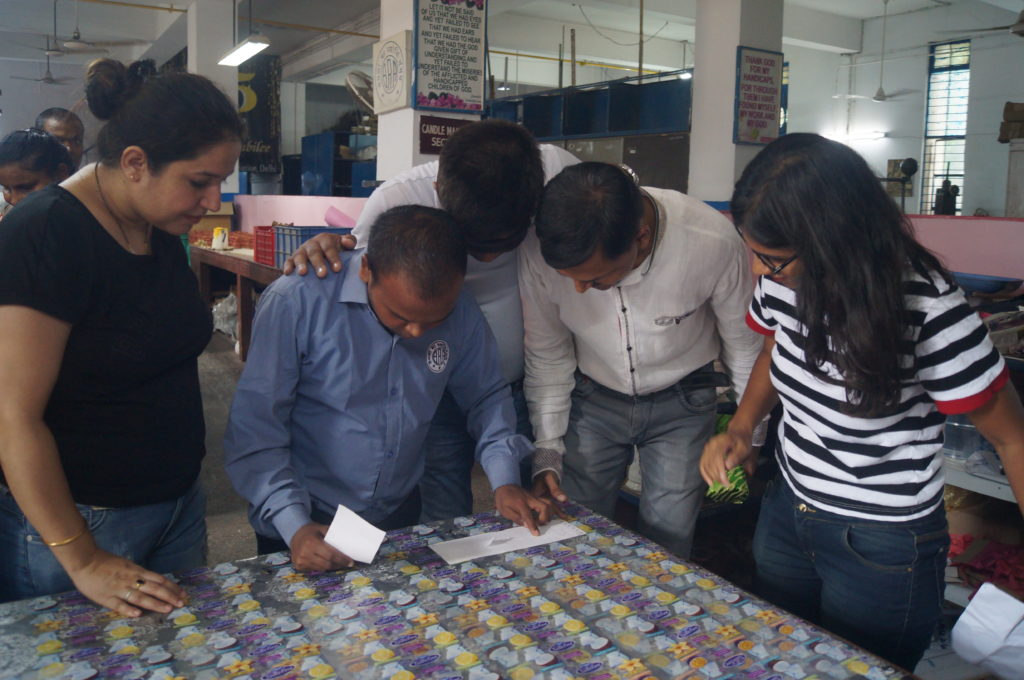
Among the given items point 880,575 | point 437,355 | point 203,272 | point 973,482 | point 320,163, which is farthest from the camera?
point 320,163

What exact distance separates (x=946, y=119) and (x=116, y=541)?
13283mm

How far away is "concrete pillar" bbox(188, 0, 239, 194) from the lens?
8.77 meters

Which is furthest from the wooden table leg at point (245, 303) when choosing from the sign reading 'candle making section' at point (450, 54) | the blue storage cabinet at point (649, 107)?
the blue storage cabinet at point (649, 107)

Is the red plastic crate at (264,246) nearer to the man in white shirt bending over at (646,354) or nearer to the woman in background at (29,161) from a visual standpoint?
the woman in background at (29,161)

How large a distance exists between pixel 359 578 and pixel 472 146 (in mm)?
826

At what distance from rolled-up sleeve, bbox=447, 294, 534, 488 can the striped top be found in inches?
20.2

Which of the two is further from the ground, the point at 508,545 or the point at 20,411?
the point at 20,411

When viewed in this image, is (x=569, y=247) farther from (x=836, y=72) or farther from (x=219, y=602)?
(x=836, y=72)

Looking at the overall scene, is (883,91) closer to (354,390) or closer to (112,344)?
(354,390)

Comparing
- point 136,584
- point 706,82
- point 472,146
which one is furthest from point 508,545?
point 706,82

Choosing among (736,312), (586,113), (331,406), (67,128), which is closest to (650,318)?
(736,312)

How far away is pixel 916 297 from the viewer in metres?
1.21

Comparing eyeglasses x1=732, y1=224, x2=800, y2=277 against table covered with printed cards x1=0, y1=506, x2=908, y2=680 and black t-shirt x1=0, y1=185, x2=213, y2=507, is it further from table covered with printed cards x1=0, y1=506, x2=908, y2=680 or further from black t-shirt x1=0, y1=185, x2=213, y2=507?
black t-shirt x1=0, y1=185, x2=213, y2=507

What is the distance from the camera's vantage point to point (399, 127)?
4.88 meters
